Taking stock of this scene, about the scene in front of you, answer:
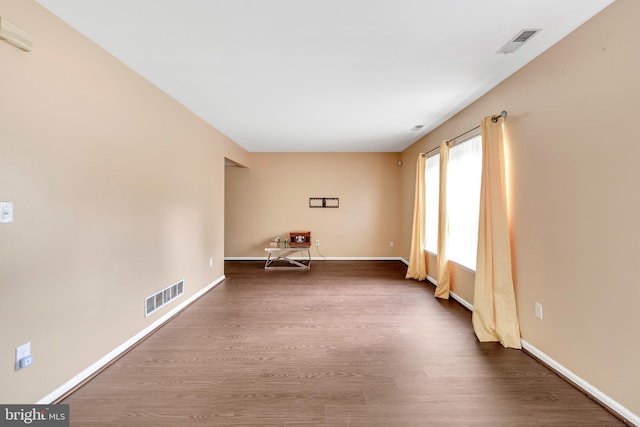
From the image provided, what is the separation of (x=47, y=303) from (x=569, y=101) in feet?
12.5

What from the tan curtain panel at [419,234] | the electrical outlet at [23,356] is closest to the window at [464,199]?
the tan curtain panel at [419,234]

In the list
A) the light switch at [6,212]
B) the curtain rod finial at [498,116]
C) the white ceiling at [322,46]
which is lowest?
the light switch at [6,212]

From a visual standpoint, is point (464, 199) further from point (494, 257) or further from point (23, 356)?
point (23, 356)

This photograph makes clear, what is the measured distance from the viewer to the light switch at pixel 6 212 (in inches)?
57.9

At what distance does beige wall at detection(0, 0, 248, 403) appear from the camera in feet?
5.06

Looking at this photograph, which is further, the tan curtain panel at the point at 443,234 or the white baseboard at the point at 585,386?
the tan curtain panel at the point at 443,234

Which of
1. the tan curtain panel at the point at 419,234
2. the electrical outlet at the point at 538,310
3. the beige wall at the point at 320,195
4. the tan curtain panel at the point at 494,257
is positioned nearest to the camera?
Result: the electrical outlet at the point at 538,310

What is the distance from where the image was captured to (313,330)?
9.14 feet

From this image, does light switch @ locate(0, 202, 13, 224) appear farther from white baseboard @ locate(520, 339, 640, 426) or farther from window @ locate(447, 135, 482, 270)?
window @ locate(447, 135, 482, 270)

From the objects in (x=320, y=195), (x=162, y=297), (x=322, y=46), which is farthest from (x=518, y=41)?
(x=320, y=195)

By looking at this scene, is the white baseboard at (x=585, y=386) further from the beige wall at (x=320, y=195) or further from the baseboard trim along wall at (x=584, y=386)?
the beige wall at (x=320, y=195)

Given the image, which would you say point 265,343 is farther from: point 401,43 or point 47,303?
point 401,43

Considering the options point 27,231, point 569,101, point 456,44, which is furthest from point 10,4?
point 569,101

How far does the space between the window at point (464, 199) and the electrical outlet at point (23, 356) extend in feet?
12.6
